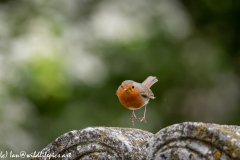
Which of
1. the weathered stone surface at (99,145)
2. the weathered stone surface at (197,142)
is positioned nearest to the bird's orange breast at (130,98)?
the weathered stone surface at (99,145)

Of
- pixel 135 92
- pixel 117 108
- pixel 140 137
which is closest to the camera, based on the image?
pixel 140 137

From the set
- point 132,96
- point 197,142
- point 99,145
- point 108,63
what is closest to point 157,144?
point 197,142

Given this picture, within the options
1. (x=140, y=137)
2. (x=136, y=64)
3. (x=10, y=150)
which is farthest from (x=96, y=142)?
(x=136, y=64)

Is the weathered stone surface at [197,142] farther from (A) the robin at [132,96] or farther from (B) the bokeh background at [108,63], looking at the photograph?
(B) the bokeh background at [108,63]

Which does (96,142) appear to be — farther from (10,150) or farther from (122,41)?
(122,41)

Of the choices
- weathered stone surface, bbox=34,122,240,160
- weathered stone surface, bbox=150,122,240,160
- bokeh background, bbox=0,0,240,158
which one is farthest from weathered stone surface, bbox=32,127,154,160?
bokeh background, bbox=0,0,240,158

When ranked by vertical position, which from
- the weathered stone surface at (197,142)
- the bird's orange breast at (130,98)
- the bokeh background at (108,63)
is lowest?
the weathered stone surface at (197,142)
